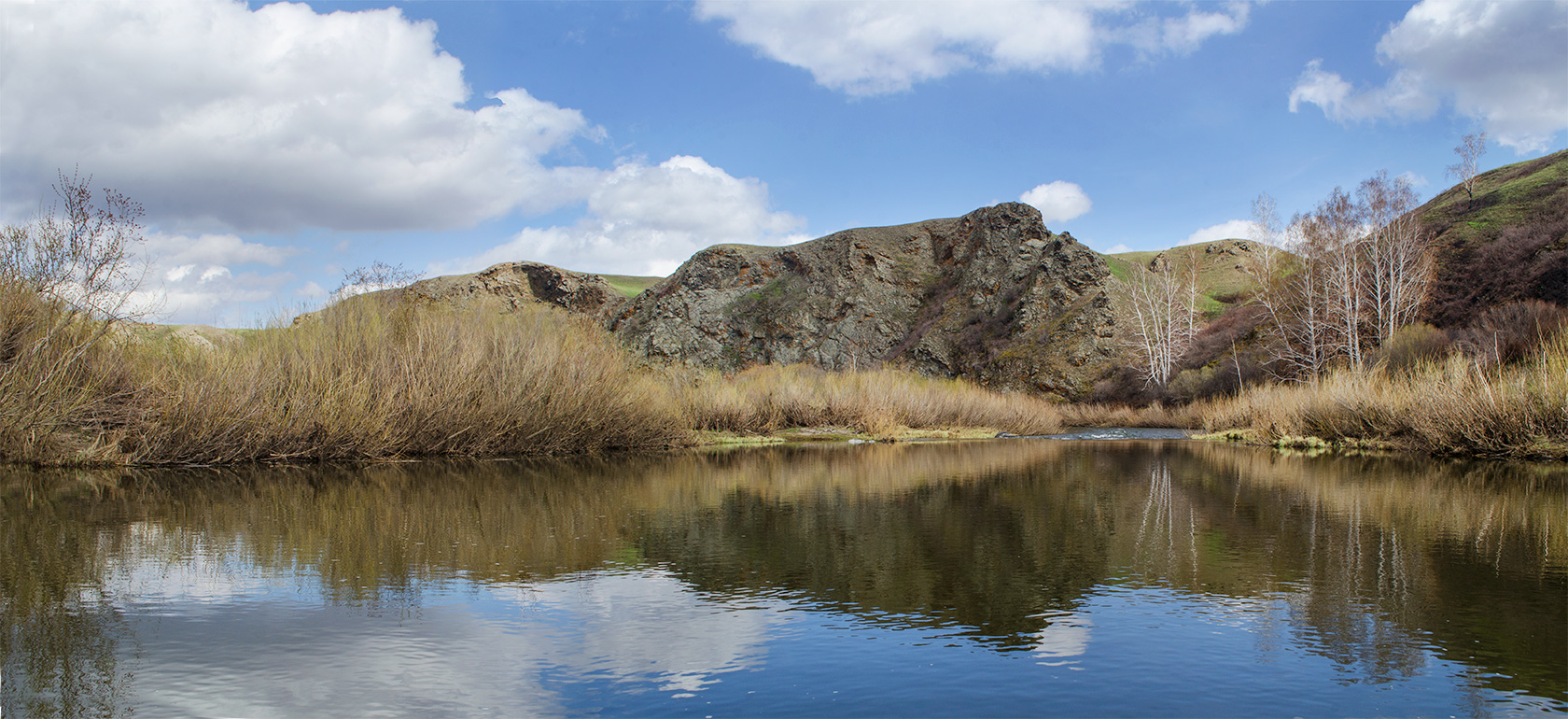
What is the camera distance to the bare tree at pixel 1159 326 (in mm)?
49469

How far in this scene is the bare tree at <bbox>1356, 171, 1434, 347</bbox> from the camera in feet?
116

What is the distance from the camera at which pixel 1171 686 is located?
11.0ft

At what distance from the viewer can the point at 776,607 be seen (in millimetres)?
4699

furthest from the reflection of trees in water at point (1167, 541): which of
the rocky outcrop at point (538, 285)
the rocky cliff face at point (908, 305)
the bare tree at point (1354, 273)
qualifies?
the rocky outcrop at point (538, 285)

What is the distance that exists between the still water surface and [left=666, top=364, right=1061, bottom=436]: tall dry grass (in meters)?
17.8

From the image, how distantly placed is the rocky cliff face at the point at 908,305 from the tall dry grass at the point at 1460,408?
31.1 m

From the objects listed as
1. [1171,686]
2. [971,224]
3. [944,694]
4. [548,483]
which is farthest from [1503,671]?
[971,224]

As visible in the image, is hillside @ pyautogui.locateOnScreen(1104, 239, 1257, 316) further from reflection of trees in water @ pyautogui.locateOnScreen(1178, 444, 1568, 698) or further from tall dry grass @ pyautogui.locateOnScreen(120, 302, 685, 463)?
reflection of trees in water @ pyautogui.locateOnScreen(1178, 444, 1568, 698)

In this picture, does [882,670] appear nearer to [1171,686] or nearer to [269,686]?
[1171,686]

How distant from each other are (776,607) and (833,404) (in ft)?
85.9

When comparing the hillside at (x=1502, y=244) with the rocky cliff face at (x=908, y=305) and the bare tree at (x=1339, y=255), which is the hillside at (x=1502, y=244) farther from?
the rocky cliff face at (x=908, y=305)

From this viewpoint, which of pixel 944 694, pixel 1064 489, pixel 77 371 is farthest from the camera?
pixel 77 371

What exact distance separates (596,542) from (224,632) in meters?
3.05

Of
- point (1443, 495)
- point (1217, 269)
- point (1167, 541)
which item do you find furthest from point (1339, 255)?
point (1217, 269)
